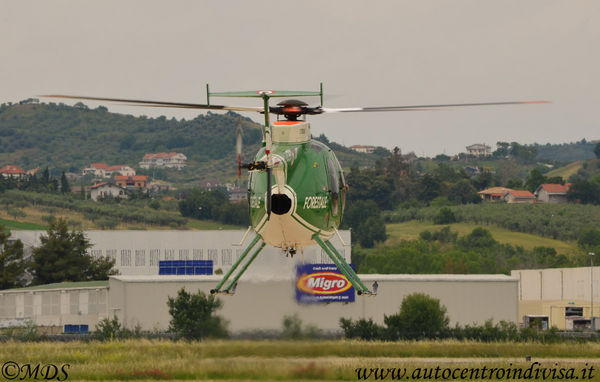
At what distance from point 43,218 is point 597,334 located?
4807 inches

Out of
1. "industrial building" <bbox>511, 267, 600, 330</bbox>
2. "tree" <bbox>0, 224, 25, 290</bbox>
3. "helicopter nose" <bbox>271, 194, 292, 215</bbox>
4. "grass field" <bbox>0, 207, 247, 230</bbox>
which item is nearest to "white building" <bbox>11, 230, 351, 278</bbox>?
"tree" <bbox>0, 224, 25, 290</bbox>

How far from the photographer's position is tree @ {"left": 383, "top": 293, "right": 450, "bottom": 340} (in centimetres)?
5842

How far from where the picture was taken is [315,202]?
113 feet

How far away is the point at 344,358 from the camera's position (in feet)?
134

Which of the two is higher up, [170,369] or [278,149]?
[278,149]

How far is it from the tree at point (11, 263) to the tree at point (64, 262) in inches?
57.8

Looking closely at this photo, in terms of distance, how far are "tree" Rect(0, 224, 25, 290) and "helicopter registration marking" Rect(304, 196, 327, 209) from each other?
69.4 m

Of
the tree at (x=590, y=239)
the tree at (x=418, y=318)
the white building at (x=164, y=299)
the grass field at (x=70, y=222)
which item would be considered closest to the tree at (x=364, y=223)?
the grass field at (x=70, y=222)

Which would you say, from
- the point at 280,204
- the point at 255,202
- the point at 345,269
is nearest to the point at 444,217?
the point at 345,269

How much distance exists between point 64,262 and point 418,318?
162 ft

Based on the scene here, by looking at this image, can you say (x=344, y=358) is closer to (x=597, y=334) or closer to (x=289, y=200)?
(x=289, y=200)

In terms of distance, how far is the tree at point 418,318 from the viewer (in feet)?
192

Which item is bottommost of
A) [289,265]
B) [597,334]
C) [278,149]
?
[597,334]

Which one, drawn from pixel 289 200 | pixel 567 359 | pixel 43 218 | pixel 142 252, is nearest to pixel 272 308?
pixel 289 200
